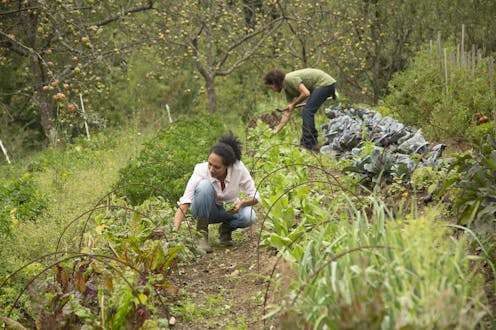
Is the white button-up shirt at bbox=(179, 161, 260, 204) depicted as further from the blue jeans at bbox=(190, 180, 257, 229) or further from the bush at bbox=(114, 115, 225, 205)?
the bush at bbox=(114, 115, 225, 205)

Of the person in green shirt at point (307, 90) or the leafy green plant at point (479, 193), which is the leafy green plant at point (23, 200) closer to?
the person in green shirt at point (307, 90)

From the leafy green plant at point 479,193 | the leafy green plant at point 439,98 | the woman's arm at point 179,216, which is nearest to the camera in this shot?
the leafy green plant at point 479,193

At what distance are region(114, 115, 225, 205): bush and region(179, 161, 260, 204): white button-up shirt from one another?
0.92ft

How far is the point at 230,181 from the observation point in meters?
6.00

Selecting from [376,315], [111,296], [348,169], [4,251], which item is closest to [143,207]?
[4,251]

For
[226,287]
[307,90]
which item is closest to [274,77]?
[307,90]

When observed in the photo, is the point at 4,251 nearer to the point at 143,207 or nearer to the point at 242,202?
the point at 143,207

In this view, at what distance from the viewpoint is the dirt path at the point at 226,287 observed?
177 inches

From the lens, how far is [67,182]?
8.80 meters

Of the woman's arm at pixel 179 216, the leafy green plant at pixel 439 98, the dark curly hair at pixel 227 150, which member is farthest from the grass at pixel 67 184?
the leafy green plant at pixel 439 98

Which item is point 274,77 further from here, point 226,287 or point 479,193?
point 479,193

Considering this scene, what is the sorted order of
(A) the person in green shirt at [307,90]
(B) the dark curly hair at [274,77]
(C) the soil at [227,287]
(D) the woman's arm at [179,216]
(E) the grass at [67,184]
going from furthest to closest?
(A) the person in green shirt at [307,90] < (B) the dark curly hair at [274,77] < (E) the grass at [67,184] < (D) the woman's arm at [179,216] < (C) the soil at [227,287]

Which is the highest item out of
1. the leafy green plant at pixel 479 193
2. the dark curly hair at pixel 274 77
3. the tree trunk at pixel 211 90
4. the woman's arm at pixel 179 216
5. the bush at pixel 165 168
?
the leafy green plant at pixel 479 193

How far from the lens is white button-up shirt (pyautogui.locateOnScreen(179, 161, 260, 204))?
591 centimetres
